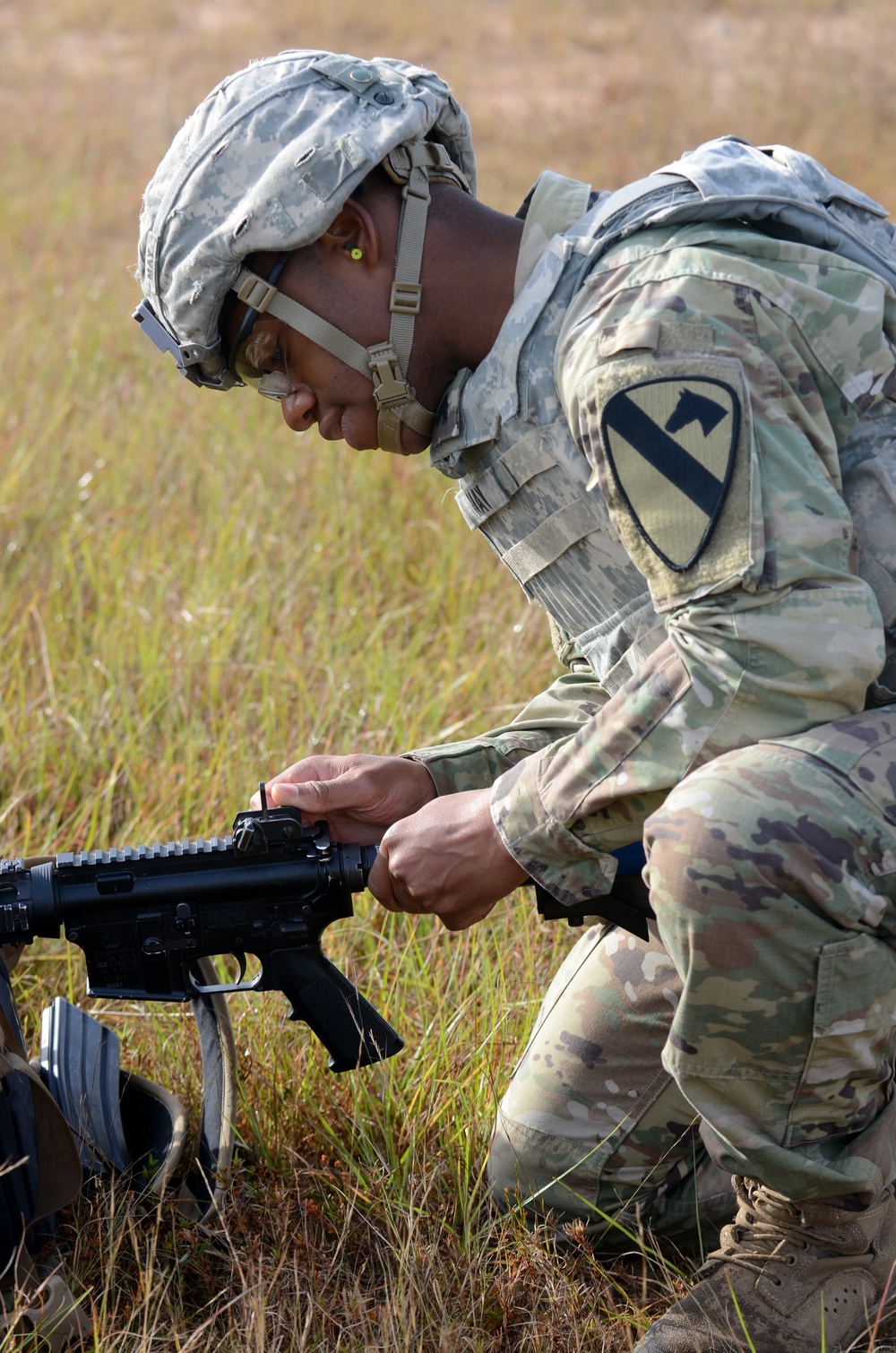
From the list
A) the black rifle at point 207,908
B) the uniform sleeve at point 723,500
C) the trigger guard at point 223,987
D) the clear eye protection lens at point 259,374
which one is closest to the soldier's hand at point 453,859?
the black rifle at point 207,908

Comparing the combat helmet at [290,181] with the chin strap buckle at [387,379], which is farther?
the chin strap buckle at [387,379]

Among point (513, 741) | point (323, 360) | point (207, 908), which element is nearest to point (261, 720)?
point (513, 741)

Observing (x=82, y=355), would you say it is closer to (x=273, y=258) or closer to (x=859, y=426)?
(x=273, y=258)

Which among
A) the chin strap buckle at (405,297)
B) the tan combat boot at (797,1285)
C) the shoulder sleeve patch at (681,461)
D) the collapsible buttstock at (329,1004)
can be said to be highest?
the chin strap buckle at (405,297)

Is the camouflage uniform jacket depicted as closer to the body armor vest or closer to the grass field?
the body armor vest

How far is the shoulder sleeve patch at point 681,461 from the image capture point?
1.77 m

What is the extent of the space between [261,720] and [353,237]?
67.1 inches

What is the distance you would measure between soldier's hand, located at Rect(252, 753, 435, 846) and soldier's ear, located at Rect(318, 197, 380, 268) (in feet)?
2.84

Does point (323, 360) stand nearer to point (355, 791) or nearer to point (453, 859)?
point (355, 791)

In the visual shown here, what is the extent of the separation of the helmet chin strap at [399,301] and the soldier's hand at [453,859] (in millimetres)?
680

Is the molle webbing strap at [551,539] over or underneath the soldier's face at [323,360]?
underneath

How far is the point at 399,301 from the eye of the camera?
2.16 m

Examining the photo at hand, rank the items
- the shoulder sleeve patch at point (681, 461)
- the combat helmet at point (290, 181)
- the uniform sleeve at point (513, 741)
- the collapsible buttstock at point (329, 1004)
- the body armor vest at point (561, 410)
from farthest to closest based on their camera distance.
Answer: the uniform sleeve at point (513, 741), the collapsible buttstock at point (329, 1004), the combat helmet at point (290, 181), the body armor vest at point (561, 410), the shoulder sleeve patch at point (681, 461)

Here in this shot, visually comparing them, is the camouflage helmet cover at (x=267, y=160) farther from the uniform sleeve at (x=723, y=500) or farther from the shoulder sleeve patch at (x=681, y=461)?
the shoulder sleeve patch at (x=681, y=461)
